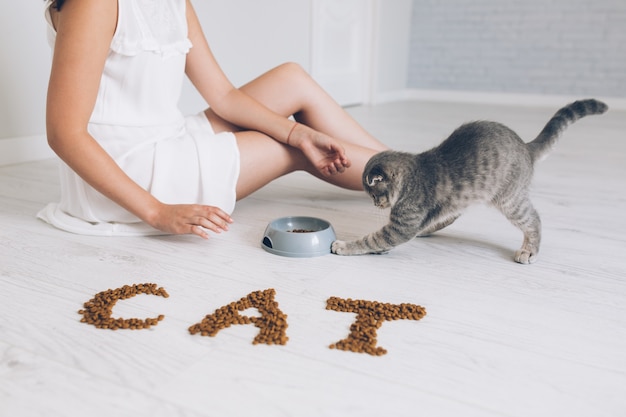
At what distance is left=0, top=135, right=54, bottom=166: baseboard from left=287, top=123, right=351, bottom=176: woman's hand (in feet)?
4.24

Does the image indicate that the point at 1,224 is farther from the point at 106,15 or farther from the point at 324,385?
the point at 324,385

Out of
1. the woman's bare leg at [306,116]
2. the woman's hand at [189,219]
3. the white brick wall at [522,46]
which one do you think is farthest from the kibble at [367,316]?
the white brick wall at [522,46]

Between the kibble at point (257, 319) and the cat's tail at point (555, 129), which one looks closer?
the kibble at point (257, 319)

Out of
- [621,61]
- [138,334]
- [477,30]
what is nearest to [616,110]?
[621,61]

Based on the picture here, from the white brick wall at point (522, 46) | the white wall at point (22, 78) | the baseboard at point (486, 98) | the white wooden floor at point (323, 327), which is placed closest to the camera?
the white wooden floor at point (323, 327)

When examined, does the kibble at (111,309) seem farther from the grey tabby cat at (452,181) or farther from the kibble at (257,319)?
the grey tabby cat at (452,181)

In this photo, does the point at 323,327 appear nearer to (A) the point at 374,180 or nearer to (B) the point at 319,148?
(A) the point at 374,180

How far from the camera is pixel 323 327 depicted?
1.03m

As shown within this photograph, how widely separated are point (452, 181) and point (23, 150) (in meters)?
1.82

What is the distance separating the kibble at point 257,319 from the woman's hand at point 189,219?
0.24 meters

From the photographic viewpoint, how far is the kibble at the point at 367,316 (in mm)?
962

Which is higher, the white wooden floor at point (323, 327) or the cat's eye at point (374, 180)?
the cat's eye at point (374, 180)

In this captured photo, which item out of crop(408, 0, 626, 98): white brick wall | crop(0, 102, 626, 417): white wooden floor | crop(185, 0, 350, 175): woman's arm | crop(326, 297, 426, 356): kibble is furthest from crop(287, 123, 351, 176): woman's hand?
crop(408, 0, 626, 98): white brick wall

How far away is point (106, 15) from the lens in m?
1.26
